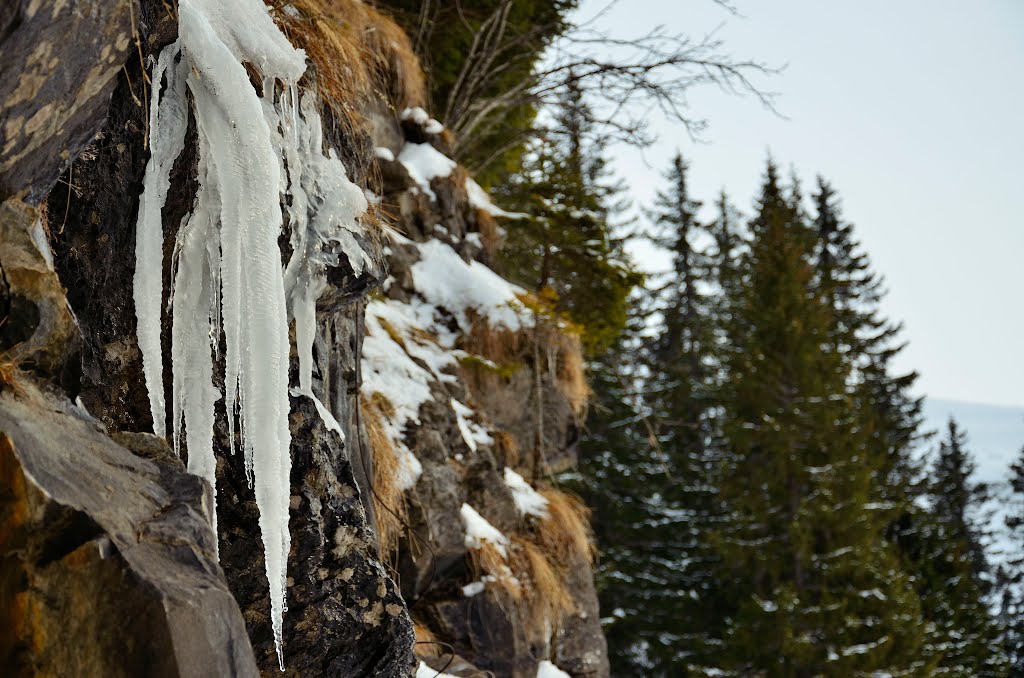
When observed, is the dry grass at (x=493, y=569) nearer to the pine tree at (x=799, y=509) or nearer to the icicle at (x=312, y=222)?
the icicle at (x=312, y=222)

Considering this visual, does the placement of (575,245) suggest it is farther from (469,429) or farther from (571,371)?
(469,429)

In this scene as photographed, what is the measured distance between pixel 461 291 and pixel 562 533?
81.9 inches

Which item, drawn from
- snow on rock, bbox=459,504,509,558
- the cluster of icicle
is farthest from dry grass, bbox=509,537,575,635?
the cluster of icicle

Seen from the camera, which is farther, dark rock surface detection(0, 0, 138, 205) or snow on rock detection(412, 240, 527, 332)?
snow on rock detection(412, 240, 527, 332)

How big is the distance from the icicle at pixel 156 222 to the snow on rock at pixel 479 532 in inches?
115

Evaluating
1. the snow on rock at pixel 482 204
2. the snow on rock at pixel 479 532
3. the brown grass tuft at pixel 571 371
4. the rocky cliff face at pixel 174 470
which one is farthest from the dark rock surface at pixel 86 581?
the snow on rock at pixel 482 204

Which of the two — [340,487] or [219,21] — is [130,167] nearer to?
[219,21]

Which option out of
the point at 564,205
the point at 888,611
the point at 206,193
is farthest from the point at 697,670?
the point at 206,193

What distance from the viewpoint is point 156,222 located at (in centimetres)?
221

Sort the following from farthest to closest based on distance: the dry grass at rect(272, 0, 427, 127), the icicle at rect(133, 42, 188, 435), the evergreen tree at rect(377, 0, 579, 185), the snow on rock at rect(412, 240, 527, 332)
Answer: the evergreen tree at rect(377, 0, 579, 185) < the snow on rock at rect(412, 240, 527, 332) < the dry grass at rect(272, 0, 427, 127) < the icicle at rect(133, 42, 188, 435)

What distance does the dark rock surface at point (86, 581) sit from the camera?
139 centimetres

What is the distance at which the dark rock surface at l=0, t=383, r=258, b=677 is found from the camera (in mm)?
1392

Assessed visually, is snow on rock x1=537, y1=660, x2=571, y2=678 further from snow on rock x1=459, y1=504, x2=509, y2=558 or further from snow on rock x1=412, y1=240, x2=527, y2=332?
snow on rock x1=412, y1=240, x2=527, y2=332

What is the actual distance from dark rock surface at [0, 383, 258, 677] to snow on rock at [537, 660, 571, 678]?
3.98 meters
